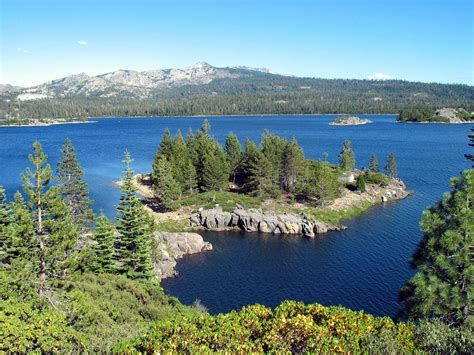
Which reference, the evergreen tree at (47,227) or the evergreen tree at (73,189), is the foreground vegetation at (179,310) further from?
the evergreen tree at (73,189)

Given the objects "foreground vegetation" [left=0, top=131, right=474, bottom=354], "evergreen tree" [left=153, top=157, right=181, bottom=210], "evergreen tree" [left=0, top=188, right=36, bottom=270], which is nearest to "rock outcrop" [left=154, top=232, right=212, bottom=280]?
"foreground vegetation" [left=0, top=131, right=474, bottom=354]

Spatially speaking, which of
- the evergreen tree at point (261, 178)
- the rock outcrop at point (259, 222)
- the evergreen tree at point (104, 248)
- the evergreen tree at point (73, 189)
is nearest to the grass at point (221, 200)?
the rock outcrop at point (259, 222)

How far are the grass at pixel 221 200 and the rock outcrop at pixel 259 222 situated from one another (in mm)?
2745

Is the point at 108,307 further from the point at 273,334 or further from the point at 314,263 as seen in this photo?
the point at 314,263

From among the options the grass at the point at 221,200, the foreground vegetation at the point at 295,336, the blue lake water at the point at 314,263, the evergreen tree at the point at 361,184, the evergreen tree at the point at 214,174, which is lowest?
the blue lake water at the point at 314,263

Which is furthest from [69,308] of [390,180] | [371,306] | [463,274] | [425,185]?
[425,185]

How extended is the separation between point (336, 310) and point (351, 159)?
8482cm

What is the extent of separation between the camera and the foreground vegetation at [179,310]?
13836mm

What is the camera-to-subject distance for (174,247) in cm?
5709

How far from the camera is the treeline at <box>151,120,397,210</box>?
247 feet

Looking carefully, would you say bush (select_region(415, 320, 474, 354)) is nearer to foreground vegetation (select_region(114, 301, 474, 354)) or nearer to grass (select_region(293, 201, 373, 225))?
foreground vegetation (select_region(114, 301, 474, 354))

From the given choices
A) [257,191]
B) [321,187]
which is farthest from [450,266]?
[257,191]

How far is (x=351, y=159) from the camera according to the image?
318ft

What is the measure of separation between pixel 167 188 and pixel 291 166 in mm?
26162
